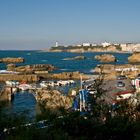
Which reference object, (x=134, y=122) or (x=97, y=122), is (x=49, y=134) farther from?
(x=134, y=122)

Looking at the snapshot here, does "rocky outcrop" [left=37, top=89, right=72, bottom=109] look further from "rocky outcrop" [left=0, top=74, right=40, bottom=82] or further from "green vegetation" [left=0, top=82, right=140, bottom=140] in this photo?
"rocky outcrop" [left=0, top=74, right=40, bottom=82]

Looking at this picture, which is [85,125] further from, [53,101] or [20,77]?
[20,77]

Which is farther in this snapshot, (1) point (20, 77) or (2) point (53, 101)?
A: (1) point (20, 77)

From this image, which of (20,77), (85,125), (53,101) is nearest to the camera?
(85,125)

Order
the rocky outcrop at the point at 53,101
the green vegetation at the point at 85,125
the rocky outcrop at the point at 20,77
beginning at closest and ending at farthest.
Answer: the green vegetation at the point at 85,125
the rocky outcrop at the point at 53,101
the rocky outcrop at the point at 20,77

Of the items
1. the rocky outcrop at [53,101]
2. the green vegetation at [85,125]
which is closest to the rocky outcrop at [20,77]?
the rocky outcrop at [53,101]

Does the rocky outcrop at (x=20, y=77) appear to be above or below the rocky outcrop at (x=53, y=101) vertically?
below

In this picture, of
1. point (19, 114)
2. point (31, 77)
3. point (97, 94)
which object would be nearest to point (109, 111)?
point (97, 94)

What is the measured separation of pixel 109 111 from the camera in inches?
582

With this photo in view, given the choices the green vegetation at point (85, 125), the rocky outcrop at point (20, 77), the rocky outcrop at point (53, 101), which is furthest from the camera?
the rocky outcrop at point (20, 77)

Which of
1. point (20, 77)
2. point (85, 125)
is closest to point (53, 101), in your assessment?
point (85, 125)

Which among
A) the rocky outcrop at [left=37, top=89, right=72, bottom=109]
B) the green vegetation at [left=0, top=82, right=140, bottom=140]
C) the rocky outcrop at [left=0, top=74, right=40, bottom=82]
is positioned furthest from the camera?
the rocky outcrop at [left=0, top=74, right=40, bottom=82]

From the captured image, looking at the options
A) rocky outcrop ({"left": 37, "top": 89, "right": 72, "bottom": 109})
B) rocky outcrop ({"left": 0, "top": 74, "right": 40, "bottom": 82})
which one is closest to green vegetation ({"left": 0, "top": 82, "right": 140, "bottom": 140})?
rocky outcrop ({"left": 37, "top": 89, "right": 72, "bottom": 109})

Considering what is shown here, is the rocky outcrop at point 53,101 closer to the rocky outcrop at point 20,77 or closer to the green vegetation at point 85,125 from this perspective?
the green vegetation at point 85,125
